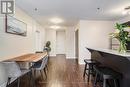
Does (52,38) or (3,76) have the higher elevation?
(52,38)

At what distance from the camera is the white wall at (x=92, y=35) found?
23.9 ft

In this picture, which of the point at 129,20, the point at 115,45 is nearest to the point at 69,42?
the point at 115,45

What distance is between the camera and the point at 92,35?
7336 mm

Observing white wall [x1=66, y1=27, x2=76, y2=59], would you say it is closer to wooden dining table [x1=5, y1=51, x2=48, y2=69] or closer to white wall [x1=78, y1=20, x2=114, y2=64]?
white wall [x1=78, y1=20, x2=114, y2=64]

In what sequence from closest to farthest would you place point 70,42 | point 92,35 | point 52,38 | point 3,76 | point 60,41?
point 3,76
point 92,35
point 70,42
point 52,38
point 60,41

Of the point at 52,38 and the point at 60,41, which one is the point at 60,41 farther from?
the point at 52,38

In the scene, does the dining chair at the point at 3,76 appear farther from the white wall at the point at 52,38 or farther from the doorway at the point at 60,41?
the doorway at the point at 60,41

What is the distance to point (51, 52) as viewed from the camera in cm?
1130

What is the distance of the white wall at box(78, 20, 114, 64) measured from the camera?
7281mm

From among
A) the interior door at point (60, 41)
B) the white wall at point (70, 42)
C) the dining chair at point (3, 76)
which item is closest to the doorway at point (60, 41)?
the interior door at point (60, 41)

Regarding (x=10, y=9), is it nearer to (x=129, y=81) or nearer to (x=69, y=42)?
(x=129, y=81)

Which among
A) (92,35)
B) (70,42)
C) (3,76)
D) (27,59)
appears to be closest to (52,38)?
(70,42)

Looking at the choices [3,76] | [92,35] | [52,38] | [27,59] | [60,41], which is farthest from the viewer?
[60,41]

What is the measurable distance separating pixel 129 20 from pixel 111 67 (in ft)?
12.4
